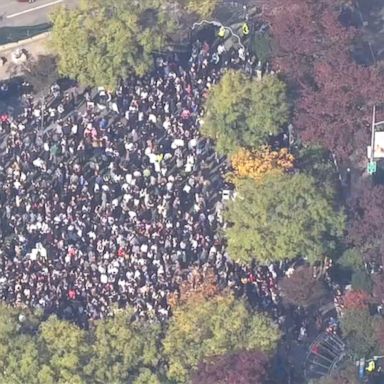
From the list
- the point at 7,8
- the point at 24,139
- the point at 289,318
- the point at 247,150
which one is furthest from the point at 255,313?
the point at 7,8

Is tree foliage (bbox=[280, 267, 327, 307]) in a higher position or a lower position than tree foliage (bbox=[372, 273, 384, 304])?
higher

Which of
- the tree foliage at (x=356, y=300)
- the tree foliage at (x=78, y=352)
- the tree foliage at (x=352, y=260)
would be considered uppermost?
the tree foliage at (x=78, y=352)

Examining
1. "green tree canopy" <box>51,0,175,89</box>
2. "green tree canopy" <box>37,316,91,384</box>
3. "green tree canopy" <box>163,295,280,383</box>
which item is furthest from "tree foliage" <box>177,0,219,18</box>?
"green tree canopy" <box>37,316,91,384</box>

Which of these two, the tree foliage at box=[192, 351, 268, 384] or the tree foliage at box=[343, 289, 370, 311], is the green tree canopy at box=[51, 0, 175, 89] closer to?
the tree foliage at box=[343, 289, 370, 311]

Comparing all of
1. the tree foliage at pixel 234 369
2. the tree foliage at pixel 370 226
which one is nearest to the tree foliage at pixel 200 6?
the tree foliage at pixel 370 226

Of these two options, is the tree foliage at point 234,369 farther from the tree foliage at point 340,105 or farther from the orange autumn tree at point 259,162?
the tree foliage at point 340,105

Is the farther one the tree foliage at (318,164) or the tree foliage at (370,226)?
the tree foliage at (318,164)

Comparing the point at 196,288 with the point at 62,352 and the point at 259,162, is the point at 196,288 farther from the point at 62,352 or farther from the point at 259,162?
the point at 259,162
